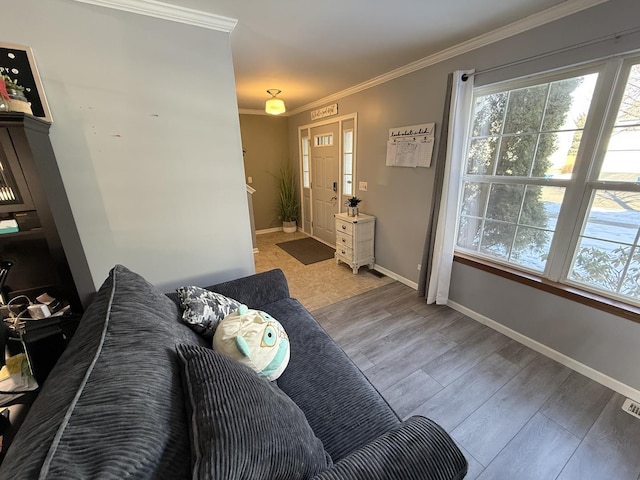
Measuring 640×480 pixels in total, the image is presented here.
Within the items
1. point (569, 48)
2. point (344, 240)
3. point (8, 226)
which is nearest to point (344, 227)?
point (344, 240)

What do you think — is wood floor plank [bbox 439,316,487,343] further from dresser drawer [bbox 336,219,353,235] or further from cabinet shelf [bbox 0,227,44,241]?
cabinet shelf [bbox 0,227,44,241]

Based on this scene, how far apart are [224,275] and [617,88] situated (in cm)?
291

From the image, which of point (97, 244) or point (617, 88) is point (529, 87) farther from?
point (97, 244)

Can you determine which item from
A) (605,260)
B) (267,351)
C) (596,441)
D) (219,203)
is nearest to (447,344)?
(596,441)

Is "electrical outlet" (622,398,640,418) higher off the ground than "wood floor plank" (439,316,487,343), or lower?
lower

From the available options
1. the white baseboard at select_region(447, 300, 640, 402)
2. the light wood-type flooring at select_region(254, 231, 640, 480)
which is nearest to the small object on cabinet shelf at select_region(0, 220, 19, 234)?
the light wood-type flooring at select_region(254, 231, 640, 480)

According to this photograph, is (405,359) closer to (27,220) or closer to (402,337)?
(402,337)

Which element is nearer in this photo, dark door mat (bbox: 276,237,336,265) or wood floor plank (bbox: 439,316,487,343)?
wood floor plank (bbox: 439,316,487,343)

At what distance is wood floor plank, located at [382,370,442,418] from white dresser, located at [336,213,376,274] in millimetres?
1689

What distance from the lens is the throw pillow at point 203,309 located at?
120 cm

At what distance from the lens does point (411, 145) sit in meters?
2.60

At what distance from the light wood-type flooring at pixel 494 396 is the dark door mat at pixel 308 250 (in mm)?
1531

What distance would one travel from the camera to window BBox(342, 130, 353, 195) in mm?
3556

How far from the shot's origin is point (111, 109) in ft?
5.08
